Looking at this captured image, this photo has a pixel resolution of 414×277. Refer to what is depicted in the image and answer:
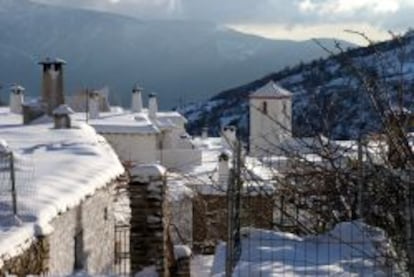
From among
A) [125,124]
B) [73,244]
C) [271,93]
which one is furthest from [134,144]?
[73,244]

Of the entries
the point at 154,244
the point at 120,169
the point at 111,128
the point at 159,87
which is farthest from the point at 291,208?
the point at 159,87

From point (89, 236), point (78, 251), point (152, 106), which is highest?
point (152, 106)

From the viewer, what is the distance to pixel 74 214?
1334 centimetres

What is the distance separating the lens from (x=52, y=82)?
27188 millimetres

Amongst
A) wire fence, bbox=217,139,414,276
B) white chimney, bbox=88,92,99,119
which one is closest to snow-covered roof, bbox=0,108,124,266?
wire fence, bbox=217,139,414,276

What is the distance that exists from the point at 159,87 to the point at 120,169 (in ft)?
525

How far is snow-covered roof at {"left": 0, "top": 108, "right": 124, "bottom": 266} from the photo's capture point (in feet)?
37.0

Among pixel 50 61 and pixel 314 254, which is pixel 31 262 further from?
pixel 50 61

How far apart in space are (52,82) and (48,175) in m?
13.3

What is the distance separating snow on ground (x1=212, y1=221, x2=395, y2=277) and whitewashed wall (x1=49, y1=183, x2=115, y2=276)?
3.71m

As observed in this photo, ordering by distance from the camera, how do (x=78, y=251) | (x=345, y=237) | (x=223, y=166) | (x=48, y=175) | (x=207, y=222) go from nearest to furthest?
(x=345, y=237) → (x=78, y=251) → (x=48, y=175) → (x=207, y=222) → (x=223, y=166)

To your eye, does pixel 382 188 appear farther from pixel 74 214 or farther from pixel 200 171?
pixel 200 171

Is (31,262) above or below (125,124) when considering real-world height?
below

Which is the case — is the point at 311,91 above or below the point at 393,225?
above
